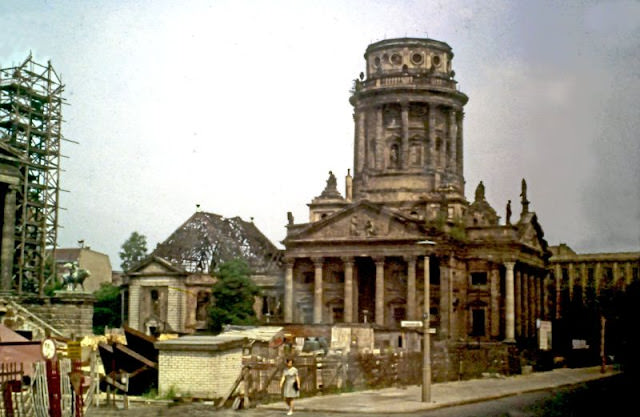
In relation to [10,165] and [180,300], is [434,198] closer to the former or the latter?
[180,300]

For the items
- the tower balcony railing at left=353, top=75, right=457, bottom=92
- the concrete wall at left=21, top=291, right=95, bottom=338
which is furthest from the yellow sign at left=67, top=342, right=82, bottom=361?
the tower balcony railing at left=353, top=75, right=457, bottom=92

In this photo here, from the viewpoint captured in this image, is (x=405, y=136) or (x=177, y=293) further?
(x=177, y=293)

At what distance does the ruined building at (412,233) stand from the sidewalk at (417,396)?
26.5 meters

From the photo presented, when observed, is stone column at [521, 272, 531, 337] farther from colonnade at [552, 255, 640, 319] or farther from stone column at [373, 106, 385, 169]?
stone column at [373, 106, 385, 169]

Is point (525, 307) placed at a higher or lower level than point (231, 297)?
lower

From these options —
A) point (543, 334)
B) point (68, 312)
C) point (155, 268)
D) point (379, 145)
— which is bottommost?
point (543, 334)

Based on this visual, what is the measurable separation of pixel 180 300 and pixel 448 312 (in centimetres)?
2587

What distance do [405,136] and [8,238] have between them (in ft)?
124

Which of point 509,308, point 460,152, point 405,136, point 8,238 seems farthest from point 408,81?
point 8,238

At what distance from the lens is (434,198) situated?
81188mm

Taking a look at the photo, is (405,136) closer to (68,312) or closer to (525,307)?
(525,307)

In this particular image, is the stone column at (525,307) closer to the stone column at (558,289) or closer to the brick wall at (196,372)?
the stone column at (558,289)

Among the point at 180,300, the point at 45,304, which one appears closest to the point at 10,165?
the point at 45,304

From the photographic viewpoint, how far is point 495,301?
3068 inches
